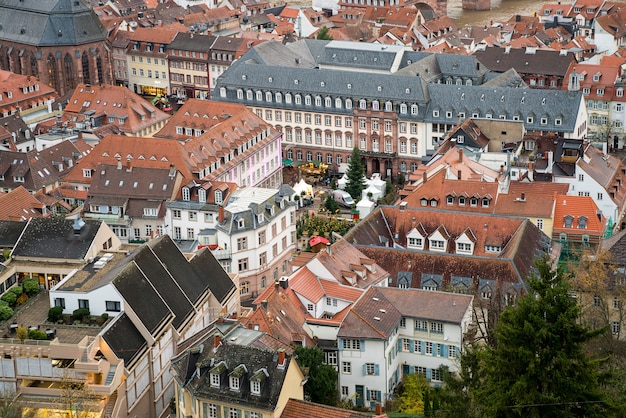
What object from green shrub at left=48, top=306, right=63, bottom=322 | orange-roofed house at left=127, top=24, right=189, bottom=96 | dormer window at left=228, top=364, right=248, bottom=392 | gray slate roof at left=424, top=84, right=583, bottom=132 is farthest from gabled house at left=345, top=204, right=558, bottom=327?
orange-roofed house at left=127, top=24, right=189, bottom=96

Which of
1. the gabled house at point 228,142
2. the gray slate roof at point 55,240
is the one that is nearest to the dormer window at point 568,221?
the gabled house at point 228,142

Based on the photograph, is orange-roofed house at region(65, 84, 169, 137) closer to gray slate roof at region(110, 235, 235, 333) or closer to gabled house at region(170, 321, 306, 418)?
gray slate roof at region(110, 235, 235, 333)

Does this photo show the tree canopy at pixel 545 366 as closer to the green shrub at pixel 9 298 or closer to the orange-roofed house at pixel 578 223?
the green shrub at pixel 9 298

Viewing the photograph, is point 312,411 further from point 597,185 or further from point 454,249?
point 597,185

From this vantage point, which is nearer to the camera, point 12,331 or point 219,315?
point 12,331

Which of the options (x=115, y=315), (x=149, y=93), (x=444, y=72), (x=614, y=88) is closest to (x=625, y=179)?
(x=614, y=88)

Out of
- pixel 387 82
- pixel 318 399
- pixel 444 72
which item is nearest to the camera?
pixel 318 399

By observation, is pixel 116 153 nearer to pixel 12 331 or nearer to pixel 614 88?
pixel 12 331

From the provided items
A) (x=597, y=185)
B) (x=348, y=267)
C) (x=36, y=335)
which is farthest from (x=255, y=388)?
(x=597, y=185)
